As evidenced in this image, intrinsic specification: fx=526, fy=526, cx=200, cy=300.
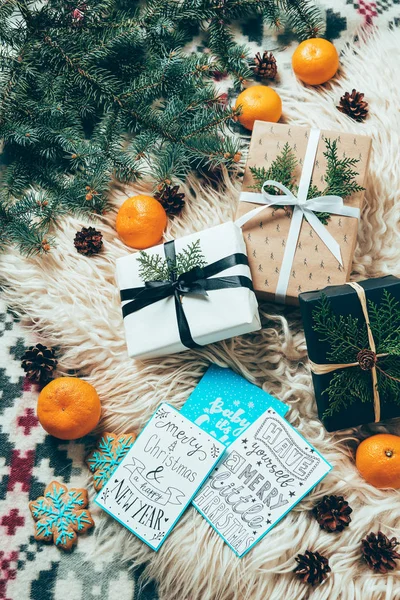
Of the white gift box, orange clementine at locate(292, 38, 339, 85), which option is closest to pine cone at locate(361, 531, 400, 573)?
the white gift box

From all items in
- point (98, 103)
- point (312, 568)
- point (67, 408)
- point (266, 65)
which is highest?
point (266, 65)

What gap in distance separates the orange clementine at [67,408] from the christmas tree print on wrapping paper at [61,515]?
0.13m

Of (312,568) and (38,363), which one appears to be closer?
(312,568)

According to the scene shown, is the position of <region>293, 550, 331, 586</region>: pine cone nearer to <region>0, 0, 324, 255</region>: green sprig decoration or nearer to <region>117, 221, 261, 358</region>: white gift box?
<region>117, 221, 261, 358</region>: white gift box

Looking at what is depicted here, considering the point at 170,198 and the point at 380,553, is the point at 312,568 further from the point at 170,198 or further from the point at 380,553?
the point at 170,198

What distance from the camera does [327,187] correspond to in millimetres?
1127

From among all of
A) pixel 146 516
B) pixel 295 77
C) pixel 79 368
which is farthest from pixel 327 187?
pixel 146 516

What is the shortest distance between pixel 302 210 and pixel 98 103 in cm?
55

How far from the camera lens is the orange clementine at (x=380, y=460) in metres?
1.05

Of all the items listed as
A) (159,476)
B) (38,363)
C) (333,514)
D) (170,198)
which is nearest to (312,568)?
Result: (333,514)

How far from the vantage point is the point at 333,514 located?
42.1 inches

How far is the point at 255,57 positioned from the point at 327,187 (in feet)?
1.45

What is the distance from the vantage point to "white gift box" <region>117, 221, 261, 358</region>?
1.09 m

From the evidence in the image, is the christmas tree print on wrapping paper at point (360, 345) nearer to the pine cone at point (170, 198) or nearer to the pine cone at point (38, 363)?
the pine cone at point (170, 198)
